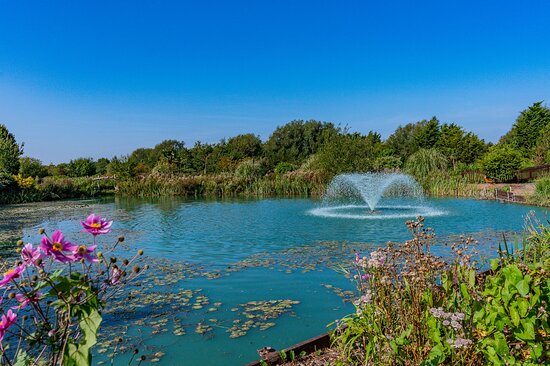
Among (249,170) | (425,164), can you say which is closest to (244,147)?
(249,170)

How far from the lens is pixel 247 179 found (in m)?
28.8

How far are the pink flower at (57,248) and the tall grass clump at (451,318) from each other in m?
1.89

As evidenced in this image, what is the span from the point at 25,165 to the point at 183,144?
30.9 m

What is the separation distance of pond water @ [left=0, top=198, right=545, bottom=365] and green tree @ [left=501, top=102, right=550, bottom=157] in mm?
26783

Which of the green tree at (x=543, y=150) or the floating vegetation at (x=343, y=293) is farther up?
the green tree at (x=543, y=150)

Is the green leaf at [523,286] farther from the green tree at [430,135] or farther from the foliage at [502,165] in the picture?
the green tree at [430,135]

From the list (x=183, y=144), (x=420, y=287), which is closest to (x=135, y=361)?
(x=420, y=287)

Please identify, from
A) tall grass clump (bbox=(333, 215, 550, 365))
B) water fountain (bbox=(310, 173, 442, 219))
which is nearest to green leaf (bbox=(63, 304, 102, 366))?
tall grass clump (bbox=(333, 215, 550, 365))

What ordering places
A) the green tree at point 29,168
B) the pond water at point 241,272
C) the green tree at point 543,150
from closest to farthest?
1. the pond water at point 241,272
2. the green tree at point 543,150
3. the green tree at point 29,168

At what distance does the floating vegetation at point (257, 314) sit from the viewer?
4.49m

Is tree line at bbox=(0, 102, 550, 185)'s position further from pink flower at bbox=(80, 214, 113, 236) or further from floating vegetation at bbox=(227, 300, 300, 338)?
pink flower at bbox=(80, 214, 113, 236)

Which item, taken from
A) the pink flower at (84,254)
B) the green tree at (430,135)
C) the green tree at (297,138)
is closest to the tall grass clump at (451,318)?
the pink flower at (84,254)

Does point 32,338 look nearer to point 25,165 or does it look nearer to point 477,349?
point 477,349

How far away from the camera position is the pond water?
168 inches
